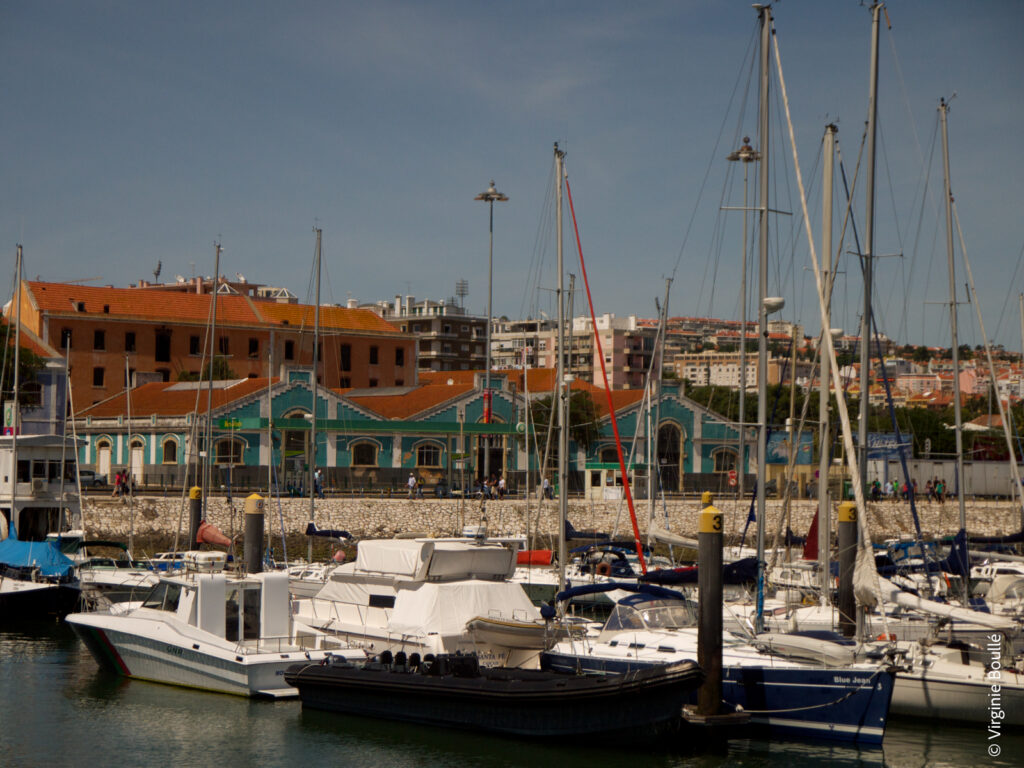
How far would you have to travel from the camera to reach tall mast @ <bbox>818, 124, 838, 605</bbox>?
1006 inches

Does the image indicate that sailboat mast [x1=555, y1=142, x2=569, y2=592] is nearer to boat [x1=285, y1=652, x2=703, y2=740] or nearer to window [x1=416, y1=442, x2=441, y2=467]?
boat [x1=285, y1=652, x2=703, y2=740]

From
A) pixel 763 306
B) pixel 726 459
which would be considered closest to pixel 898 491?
pixel 726 459

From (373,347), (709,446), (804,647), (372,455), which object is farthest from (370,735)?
(373,347)

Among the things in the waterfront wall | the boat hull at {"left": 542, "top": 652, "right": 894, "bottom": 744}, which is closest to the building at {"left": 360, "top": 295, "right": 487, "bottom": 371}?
the waterfront wall

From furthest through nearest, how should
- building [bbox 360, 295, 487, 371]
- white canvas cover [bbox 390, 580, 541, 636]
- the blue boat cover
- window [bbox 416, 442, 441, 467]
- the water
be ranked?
building [bbox 360, 295, 487, 371] < window [bbox 416, 442, 441, 467] < the blue boat cover < white canvas cover [bbox 390, 580, 541, 636] < the water

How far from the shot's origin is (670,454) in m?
66.5

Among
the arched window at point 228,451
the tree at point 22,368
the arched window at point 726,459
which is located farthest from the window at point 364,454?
the arched window at point 726,459

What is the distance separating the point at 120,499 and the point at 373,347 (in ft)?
149

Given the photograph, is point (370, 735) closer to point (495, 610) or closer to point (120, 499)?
point (495, 610)

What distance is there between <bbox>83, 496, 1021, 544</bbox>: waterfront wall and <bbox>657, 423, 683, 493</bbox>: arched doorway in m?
6.72

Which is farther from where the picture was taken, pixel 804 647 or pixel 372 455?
pixel 372 455

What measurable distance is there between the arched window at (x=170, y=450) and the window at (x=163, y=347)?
1108 inches

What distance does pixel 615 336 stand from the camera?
172000 mm

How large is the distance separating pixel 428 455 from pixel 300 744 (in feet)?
132
